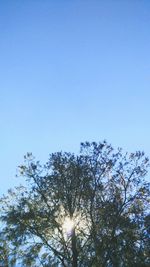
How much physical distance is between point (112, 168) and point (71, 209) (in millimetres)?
5120

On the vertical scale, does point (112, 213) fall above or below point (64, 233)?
above

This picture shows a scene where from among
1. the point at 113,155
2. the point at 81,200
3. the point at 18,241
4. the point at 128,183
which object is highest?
the point at 113,155

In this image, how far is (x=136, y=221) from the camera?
29.8 m

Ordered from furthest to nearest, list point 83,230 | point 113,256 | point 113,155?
point 113,155 < point 83,230 < point 113,256

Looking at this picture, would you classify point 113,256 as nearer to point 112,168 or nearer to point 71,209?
point 71,209

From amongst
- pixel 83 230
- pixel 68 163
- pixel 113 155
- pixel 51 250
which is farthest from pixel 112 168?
pixel 51 250

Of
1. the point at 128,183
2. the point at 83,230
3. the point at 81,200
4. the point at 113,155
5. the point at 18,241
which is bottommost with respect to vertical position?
the point at 18,241

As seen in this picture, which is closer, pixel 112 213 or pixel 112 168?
pixel 112 213

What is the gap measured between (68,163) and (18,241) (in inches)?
306

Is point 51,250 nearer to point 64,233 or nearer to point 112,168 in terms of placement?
point 64,233

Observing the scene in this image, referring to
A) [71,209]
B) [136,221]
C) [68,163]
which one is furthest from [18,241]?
[136,221]

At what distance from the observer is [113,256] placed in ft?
93.4

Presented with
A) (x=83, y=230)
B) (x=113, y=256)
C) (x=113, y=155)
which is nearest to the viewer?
(x=113, y=256)

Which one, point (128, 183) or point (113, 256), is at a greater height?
point (128, 183)
